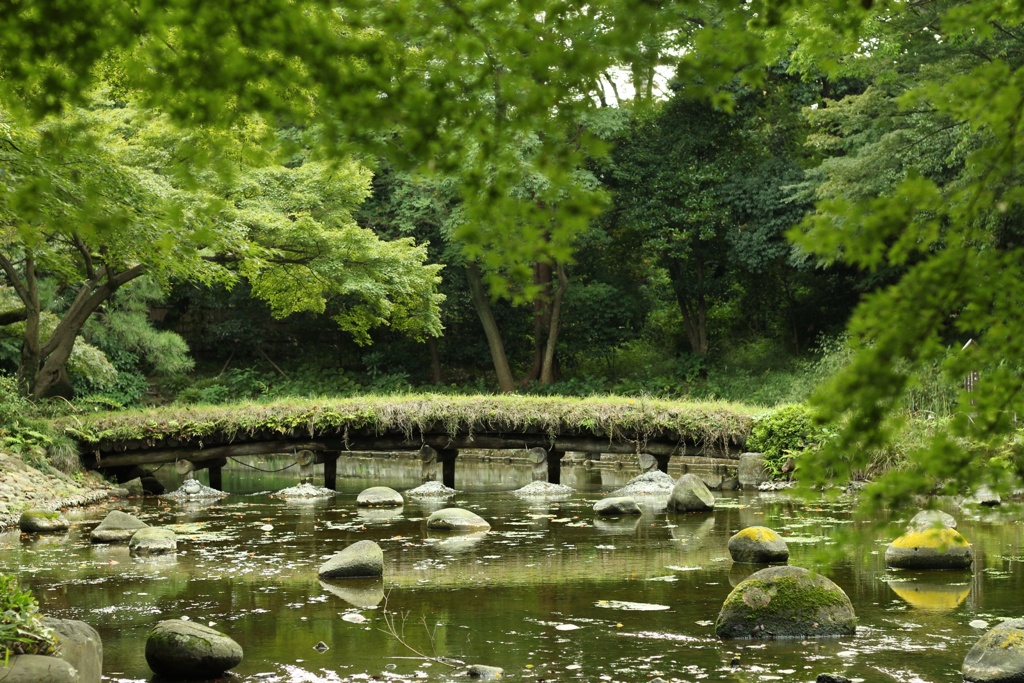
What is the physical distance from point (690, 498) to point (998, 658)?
7729 mm

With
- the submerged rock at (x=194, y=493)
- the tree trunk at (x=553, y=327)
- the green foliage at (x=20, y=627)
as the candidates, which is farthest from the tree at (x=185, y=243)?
the green foliage at (x=20, y=627)

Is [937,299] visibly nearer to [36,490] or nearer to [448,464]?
[36,490]

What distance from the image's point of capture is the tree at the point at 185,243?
1204 cm

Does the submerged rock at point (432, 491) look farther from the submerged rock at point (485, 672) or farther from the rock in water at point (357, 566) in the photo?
the submerged rock at point (485, 672)

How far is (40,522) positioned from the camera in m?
12.1

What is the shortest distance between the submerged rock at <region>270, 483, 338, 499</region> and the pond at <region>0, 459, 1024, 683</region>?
8.09ft

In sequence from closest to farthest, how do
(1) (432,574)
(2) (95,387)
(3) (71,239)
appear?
(1) (432,574) < (3) (71,239) < (2) (95,387)

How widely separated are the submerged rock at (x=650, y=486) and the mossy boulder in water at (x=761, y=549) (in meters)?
5.75

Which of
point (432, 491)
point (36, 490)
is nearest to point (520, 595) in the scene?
point (432, 491)

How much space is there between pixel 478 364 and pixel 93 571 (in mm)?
19675

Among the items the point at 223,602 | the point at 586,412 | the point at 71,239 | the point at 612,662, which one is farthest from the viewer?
the point at 586,412

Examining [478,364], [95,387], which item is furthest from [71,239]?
[478,364]

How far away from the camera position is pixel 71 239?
1525 centimetres

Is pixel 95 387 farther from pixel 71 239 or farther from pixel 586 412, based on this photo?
pixel 586 412
